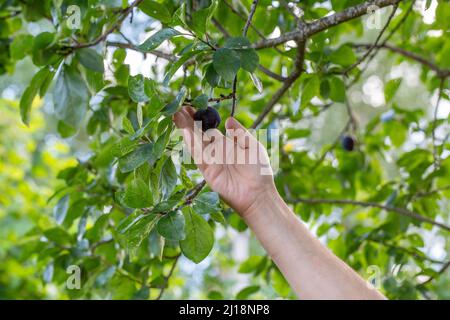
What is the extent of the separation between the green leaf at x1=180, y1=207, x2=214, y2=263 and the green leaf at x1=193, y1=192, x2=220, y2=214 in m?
0.05

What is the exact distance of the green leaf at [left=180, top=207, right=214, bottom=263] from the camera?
3.39ft

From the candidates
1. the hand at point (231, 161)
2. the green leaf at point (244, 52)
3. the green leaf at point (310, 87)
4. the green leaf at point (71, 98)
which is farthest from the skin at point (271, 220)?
the green leaf at point (310, 87)

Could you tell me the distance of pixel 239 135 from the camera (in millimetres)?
1022

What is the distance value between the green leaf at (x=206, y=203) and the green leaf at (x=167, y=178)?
0.16 ft

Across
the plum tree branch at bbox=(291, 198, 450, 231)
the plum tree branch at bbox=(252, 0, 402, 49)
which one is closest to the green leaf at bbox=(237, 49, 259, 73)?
the plum tree branch at bbox=(252, 0, 402, 49)

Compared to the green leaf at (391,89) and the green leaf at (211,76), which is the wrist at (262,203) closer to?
the green leaf at (211,76)

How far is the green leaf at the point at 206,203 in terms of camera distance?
38.0 inches

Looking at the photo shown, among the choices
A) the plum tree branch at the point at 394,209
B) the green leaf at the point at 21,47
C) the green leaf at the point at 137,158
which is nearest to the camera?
the green leaf at the point at 137,158

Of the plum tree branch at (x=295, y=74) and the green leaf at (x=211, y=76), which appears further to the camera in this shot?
the plum tree branch at (x=295, y=74)

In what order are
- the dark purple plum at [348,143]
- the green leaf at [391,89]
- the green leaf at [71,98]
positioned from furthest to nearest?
the dark purple plum at [348,143], the green leaf at [391,89], the green leaf at [71,98]

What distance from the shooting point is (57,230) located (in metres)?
1.75

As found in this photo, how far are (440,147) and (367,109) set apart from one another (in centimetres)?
752

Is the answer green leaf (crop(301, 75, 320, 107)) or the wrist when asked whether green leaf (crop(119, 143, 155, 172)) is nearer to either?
the wrist

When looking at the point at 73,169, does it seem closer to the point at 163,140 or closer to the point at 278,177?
the point at 278,177
